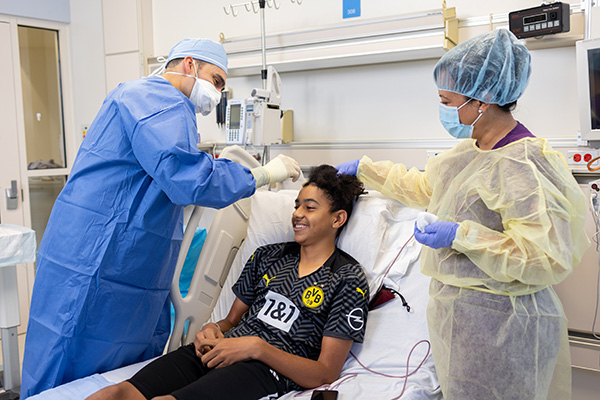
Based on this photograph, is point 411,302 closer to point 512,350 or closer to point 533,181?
point 512,350

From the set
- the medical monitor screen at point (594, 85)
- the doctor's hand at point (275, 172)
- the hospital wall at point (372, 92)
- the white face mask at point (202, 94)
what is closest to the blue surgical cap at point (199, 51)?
the white face mask at point (202, 94)

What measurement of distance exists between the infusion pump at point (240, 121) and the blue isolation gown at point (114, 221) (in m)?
1.17

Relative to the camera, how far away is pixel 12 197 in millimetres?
3762

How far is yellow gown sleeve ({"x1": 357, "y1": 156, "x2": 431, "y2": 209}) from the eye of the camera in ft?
6.29

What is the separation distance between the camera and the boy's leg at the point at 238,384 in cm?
152

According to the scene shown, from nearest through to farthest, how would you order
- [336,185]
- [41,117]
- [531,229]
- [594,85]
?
1. [531,229]
2. [336,185]
3. [594,85]
4. [41,117]

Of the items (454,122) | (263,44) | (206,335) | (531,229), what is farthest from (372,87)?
(531,229)

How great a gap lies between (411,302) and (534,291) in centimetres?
70

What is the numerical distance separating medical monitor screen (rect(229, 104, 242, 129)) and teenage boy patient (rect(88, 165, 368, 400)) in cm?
97

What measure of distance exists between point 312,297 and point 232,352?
351 mm

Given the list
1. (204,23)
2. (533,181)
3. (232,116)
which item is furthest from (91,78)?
(533,181)

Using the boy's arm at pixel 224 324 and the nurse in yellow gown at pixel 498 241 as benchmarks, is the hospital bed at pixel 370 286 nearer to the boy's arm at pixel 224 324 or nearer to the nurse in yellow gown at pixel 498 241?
the boy's arm at pixel 224 324

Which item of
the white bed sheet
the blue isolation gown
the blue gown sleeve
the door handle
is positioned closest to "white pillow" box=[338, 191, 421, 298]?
the white bed sheet

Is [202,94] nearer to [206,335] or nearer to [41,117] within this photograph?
[206,335]
